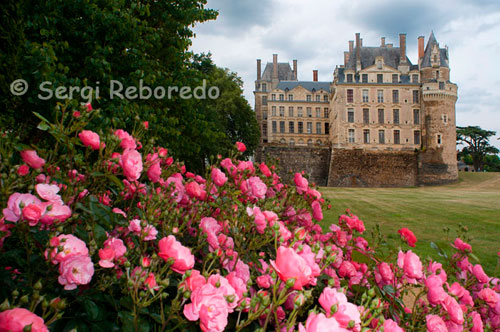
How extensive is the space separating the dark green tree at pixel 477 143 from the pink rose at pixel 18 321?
65057 millimetres

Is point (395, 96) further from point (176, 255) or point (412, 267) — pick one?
point (176, 255)

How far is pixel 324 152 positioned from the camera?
41.1 metres

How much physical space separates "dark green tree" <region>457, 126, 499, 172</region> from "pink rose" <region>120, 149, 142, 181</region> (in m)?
64.4

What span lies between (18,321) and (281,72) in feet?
187

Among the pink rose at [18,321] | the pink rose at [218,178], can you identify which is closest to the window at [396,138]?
the pink rose at [218,178]

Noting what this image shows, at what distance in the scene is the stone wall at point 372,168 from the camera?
38500mm

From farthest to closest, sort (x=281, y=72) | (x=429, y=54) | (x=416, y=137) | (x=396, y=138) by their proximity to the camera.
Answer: (x=281, y=72) < (x=396, y=138) < (x=416, y=137) < (x=429, y=54)

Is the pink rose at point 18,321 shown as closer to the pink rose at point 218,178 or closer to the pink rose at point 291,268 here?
A: the pink rose at point 291,268

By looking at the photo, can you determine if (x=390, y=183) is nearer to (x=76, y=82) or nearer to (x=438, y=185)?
(x=438, y=185)

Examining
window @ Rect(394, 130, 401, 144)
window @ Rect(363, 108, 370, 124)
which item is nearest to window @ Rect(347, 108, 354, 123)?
window @ Rect(363, 108, 370, 124)

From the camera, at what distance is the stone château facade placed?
39125 millimetres

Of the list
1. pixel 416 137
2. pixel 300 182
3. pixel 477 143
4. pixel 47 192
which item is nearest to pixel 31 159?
pixel 47 192

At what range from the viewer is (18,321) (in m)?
0.82

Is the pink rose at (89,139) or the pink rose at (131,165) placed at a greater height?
the pink rose at (89,139)
